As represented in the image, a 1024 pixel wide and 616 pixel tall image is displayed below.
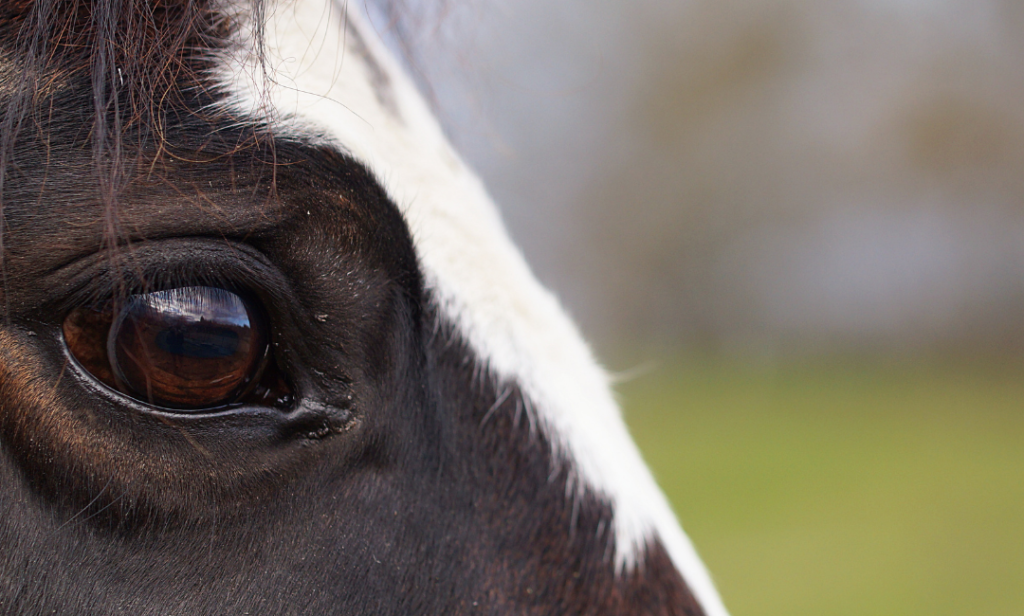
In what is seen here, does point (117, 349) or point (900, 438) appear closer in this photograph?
Answer: point (117, 349)

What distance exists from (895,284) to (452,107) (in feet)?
56.6

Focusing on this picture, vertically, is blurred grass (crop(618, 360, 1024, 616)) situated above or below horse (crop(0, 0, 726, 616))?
above

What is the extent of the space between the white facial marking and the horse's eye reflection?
21 centimetres

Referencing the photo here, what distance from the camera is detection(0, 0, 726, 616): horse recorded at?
2.58ft

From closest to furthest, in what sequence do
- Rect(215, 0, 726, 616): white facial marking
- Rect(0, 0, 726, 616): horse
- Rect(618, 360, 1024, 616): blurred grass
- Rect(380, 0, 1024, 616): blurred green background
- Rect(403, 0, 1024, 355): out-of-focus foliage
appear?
Rect(0, 0, 726, 616): horse → Rect(215, 0, 726, 616): white facial marking → Rect(618, 360, 1024, 616): blurred grass → Rect(380, 0, 1024, 616): blurred green background → Rect(403, 0, 1024, 355): out-of-focus foliage

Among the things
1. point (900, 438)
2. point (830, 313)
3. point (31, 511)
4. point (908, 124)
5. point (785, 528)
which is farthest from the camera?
point (830, 313)

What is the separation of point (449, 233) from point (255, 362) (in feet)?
0.93

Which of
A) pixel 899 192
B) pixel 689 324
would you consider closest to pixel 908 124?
pixel 899 192

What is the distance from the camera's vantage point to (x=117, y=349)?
80cm

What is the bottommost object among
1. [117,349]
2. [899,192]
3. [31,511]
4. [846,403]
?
[31,511]

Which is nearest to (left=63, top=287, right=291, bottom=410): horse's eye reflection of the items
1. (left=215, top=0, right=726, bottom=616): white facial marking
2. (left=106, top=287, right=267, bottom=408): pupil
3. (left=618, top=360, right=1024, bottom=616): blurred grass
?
(left=106, top=287, right=267, bottom=408): pupil

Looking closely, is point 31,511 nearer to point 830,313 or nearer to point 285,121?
point 285,121

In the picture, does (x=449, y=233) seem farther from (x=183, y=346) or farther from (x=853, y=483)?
(x=853, y=483)

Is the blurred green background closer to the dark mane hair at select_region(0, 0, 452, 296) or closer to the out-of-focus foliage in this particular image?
the out-of-focus foliage
